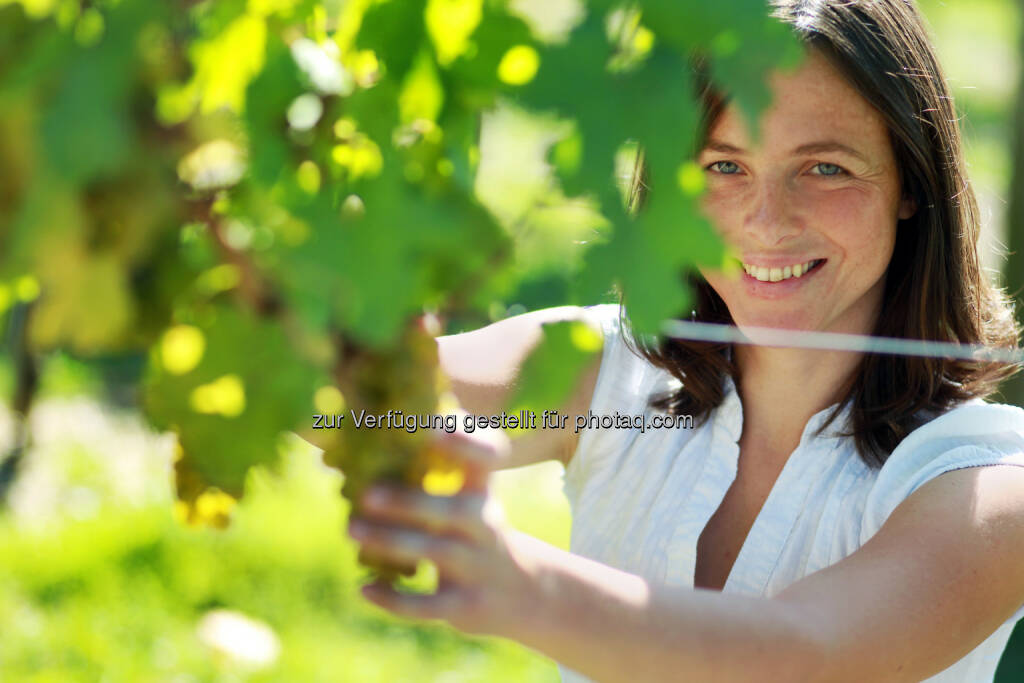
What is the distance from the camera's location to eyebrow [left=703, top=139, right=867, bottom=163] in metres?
1.51

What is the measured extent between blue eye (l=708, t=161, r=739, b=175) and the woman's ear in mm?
285

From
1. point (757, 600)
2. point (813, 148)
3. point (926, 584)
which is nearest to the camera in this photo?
point (757, 600)

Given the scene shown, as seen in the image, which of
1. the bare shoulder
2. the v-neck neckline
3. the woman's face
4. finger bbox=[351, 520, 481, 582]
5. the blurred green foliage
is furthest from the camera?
the v-neck neckline

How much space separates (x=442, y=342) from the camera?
178 cm

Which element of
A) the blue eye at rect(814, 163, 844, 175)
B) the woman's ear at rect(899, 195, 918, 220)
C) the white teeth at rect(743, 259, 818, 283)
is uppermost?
the woman's ear at rect(899, 195, 918, 220)

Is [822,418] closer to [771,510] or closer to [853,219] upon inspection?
[771,510]

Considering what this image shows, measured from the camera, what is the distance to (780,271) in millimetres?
1599

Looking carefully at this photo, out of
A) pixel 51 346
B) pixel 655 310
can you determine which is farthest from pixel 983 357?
pixel 51 346

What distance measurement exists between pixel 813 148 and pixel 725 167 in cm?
13

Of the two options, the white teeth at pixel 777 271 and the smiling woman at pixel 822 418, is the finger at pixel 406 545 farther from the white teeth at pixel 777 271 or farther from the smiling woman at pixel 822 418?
the white teeth at pixel 777 271

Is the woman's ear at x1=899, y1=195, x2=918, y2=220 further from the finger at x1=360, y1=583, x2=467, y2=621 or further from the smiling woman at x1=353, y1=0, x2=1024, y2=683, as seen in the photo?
the finger at x1=360, y1=583, x2=467, y2=621

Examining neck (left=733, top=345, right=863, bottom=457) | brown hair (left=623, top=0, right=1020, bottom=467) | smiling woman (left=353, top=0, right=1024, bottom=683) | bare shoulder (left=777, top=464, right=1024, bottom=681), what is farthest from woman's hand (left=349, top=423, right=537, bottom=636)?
neck (left=733, top=345, right=863, bottom=457)

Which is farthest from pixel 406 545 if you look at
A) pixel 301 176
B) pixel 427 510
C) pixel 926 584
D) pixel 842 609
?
pixel 926 584

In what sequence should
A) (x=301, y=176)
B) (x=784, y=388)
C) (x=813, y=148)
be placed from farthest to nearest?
(x=784, y=388) → (x=813, y=148) → (x=301, y=176)
